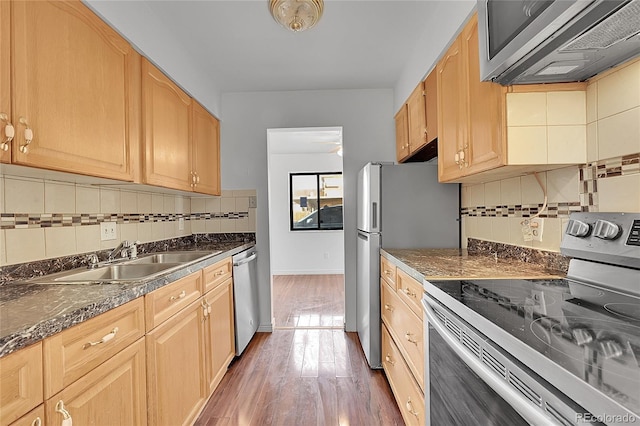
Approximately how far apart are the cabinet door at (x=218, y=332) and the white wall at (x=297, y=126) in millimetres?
765

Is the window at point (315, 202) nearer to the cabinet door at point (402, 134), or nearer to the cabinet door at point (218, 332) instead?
the cabinet door at point (402, 134)

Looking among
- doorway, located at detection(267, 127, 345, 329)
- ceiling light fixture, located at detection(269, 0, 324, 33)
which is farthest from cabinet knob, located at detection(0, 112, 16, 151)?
doorway, located at detection(267, 127, 345, 329)

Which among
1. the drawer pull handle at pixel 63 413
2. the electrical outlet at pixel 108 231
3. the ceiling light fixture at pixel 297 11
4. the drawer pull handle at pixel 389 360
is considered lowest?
the drawer pull handle at pixel 389 360

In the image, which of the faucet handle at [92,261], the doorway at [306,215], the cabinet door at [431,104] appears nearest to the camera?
the faucet handle at [92,261]

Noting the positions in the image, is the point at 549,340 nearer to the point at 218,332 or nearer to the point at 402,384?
the point at 402,384

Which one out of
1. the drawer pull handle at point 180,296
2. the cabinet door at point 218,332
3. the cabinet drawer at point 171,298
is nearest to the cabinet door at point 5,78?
the cabinet drawer at point 171,298

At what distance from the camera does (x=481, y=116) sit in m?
1.44

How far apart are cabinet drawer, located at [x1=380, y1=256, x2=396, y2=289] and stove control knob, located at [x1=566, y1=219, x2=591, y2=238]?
34.9 inches

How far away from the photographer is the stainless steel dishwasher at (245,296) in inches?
100

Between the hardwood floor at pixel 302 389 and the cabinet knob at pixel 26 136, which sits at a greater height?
the cabinet knob at pixel 26 136

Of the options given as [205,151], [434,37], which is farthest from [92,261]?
[434,37]

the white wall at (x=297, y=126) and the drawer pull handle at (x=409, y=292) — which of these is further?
the white wall at (x=297, y=126)

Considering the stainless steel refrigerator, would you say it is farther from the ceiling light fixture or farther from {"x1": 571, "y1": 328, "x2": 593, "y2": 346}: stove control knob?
{"x1": 571, "y1": 328, "x2": 593, "y2": 346}: stove control knob

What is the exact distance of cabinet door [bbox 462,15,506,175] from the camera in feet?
4.28
